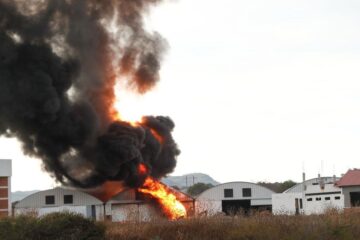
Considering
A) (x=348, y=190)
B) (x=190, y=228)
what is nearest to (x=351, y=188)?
(x=348, y=190)

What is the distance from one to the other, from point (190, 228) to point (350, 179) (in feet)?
142

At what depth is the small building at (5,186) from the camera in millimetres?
56219

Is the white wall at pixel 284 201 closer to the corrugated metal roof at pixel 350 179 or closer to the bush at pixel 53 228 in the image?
the corrugated metal roof at pixel 350 179

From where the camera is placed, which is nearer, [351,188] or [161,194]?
[161,194]

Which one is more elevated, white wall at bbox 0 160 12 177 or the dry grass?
white wall at bbox 0 160 12 177

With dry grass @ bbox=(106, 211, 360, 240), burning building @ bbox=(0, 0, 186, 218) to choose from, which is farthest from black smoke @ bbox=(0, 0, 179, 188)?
dry grass @ bbox=(106, 211, 360, 240)

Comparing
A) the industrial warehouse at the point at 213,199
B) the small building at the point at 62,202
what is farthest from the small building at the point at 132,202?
the small building at the point at 62,202

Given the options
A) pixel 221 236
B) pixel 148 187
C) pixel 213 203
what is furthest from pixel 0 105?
pixel 213 203

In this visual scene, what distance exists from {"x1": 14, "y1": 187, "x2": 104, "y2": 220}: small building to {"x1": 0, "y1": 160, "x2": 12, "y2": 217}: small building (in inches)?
269

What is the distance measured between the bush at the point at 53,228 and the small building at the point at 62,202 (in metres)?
36.6

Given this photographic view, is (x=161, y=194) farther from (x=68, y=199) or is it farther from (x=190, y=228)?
(x=190, y=228)

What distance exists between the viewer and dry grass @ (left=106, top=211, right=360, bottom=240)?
95.0 ft

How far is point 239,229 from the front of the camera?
97.6 feet

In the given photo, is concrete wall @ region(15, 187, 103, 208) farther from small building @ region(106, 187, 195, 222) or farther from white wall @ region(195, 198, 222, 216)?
white wall @ region(195, 198, 222, 216)
